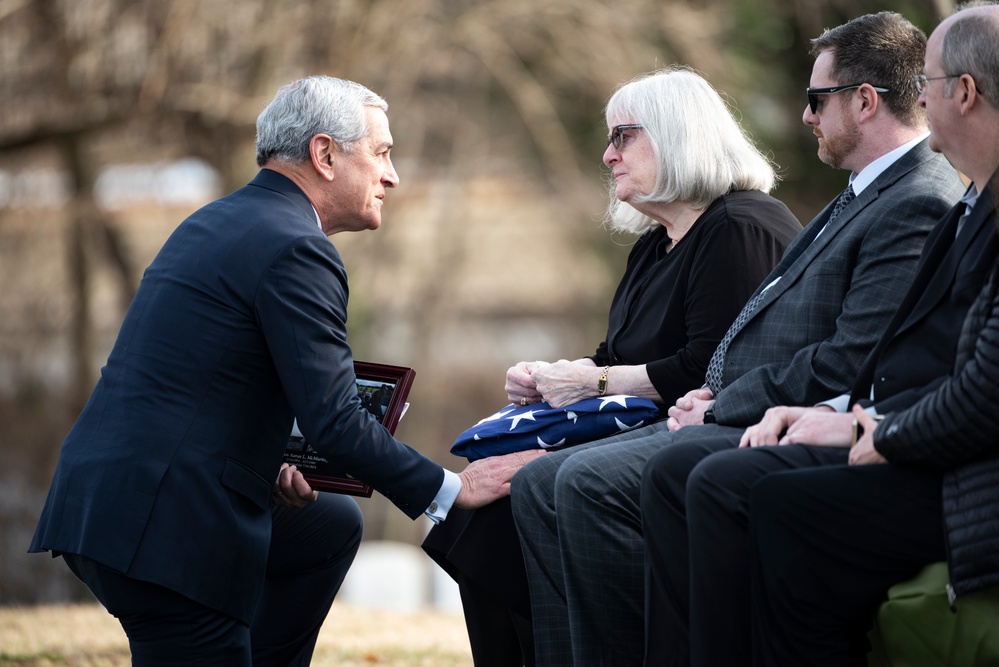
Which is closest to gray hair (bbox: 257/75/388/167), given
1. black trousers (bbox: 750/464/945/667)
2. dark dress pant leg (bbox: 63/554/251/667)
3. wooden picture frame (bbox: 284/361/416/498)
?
wooden picture frame (bbox: 284/361/416/498)

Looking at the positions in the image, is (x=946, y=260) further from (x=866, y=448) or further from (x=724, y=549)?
(x=724, y=549)

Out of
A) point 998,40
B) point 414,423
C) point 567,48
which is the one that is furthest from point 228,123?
point 998,40

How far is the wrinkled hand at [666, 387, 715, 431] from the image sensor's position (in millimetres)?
3518

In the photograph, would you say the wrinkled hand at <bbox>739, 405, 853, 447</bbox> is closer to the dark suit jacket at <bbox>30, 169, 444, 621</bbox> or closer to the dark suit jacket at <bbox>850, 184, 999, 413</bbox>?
the dark suit jacket at <bbox>850, 184, 999, 413</bbox>

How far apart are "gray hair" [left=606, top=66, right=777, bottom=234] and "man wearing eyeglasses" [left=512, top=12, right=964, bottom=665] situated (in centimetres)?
37

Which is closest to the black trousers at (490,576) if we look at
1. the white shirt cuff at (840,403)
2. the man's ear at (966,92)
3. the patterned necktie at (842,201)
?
the white shirt cuff at (840,403)

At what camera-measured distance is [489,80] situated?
1177 cm

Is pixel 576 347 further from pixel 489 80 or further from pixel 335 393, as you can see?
pixel 335 393

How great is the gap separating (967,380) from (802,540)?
494 millimetres

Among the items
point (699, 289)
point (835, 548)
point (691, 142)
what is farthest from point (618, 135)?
point (835, 548)

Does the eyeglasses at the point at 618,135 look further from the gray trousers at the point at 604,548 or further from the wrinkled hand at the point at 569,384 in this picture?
the gray trousers at the point at 604,548

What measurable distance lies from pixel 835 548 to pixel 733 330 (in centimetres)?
97

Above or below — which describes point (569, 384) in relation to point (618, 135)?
below

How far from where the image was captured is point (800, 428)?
2.98 metres
